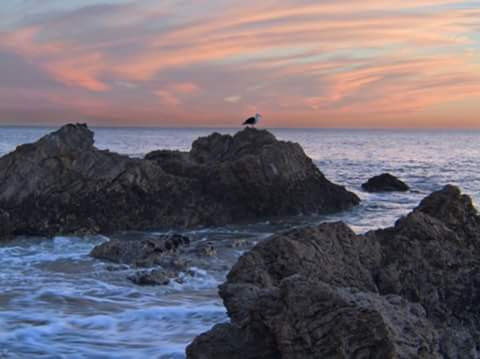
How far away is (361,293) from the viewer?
23.2ft

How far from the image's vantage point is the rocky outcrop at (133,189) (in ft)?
65.8

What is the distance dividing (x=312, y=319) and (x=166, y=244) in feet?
34.2

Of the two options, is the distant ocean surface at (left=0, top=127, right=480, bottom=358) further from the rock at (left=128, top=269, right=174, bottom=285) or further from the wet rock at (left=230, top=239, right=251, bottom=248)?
the wet rock at (left=230, top=239, right=251, bottom=248)

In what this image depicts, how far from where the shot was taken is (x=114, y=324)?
10.4 meters

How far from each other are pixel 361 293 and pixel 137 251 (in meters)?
9.40

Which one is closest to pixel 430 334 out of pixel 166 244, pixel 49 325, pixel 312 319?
pixel 312 319

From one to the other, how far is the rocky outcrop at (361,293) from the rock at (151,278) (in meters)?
4.28

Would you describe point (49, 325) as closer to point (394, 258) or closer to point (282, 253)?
point (282, 253)

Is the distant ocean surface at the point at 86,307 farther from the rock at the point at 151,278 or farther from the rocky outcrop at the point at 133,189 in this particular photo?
the rocky outcrop at the point at 133,189

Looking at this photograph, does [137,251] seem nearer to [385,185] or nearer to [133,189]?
[133,189]

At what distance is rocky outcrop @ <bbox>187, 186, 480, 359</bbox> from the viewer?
6.36 m

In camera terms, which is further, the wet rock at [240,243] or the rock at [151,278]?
the wet rock at [240,243]

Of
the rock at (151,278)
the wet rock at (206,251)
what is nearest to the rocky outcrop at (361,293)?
the rock at (151,278)

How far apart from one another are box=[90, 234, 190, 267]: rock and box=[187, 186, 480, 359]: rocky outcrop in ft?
20.4
